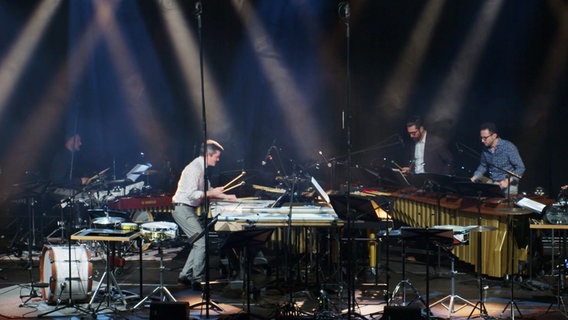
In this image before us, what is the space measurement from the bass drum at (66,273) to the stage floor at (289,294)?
0.11 feet

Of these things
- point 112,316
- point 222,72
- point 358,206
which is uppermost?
point 222,72

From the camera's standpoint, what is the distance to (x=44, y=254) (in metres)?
8.48

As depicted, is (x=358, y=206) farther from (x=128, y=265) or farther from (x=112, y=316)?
(x=128, y=265)

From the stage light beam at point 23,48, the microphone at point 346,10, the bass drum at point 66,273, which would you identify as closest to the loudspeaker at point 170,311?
the bass drum at point 66,273

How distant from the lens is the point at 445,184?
8391mm

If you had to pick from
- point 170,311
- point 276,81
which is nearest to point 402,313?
point 170,311

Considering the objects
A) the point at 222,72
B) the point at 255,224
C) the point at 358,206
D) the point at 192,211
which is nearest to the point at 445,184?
the point at 358,206

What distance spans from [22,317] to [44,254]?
0.88 meters

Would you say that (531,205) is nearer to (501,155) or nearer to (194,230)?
(501,155)

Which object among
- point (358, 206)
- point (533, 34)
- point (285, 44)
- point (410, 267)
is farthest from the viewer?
point (285, 44)

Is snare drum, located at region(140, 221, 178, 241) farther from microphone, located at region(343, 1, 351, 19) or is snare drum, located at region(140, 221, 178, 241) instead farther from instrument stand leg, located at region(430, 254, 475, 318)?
microphone, located at region(343, 1, 351, 19)

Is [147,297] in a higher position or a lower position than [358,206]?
lower

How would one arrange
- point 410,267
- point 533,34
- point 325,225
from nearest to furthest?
point 325,225, point 410,267, point 533,34

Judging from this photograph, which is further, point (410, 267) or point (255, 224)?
point (410, 267)
